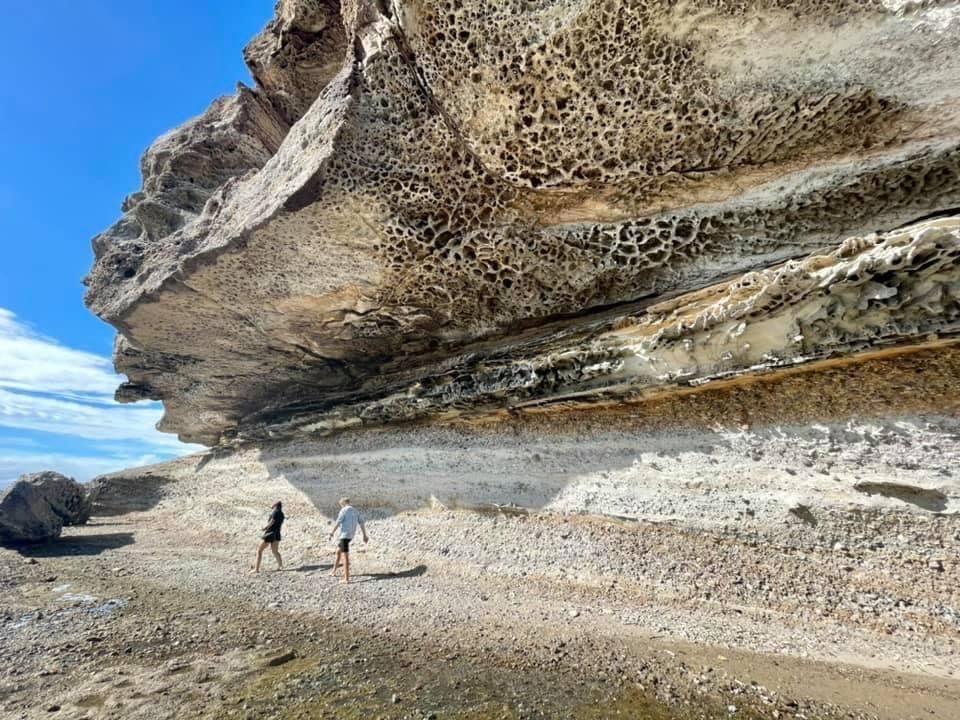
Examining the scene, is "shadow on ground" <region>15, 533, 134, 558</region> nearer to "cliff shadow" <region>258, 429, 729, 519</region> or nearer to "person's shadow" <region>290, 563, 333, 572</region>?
"cliff shadow" <region>258, 429, 729, 519</region>

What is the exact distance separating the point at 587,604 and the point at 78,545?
11770 millimetres

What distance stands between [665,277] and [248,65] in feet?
34.4

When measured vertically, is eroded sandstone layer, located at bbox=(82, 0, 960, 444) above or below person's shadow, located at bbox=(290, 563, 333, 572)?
above

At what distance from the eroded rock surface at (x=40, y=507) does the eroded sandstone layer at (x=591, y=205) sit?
5827 mm

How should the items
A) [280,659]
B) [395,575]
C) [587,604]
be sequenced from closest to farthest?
[280,659], [587,604], [395,575]

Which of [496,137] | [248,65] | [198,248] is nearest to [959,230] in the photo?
[496,137]

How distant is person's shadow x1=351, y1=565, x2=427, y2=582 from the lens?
6.43 meters

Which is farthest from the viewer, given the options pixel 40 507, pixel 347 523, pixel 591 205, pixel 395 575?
pixel 40 507

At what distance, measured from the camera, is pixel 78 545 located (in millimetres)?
10055

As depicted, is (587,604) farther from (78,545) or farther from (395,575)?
(78,545)

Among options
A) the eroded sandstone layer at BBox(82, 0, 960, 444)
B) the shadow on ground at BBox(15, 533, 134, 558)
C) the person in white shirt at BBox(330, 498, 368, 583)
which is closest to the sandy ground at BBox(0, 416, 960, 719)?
the person in white shirt at BBox(330, 498, 368, 583)

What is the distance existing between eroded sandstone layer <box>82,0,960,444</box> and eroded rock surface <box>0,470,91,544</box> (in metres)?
5.83

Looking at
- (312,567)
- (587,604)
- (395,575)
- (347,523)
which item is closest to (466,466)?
(395,575)

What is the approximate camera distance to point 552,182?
5.71m
